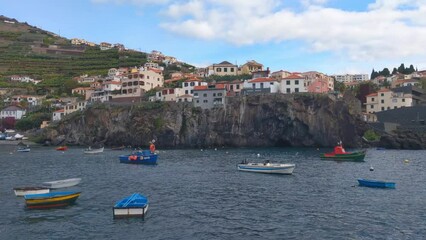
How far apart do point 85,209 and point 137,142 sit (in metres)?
72.9

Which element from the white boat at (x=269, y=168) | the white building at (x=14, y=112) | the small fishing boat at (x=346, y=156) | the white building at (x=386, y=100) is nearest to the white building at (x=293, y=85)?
the white building at (x=386, y=100)

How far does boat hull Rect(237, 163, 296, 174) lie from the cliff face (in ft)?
151

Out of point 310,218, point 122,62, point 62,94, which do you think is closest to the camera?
point 310,218

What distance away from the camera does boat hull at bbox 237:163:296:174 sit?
159ft

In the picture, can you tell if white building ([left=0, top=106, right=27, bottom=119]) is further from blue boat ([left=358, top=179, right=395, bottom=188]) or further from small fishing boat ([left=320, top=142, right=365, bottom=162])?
blue boat ([left=358, top=179, right=395, bottom=188])

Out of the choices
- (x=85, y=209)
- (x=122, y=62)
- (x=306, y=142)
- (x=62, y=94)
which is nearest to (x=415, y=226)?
(x=85, y=209)

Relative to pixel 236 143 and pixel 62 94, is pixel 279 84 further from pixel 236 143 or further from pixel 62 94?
pixel 62 94

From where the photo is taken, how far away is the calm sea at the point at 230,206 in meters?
23.8

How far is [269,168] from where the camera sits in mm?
49719

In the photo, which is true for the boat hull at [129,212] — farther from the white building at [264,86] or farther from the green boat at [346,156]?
the white building at [264,86]

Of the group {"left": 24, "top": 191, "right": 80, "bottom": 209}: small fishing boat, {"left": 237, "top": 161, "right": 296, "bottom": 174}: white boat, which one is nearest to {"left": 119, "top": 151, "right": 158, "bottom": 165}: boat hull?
{"left": 237, "top": 161, "right": 296, "bottom": 174}: white boat

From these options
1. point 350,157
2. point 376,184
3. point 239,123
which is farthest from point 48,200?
point 239,123

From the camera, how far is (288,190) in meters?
38.0

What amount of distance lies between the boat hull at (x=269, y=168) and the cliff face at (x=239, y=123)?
4600 cm
